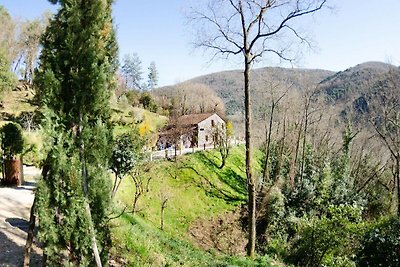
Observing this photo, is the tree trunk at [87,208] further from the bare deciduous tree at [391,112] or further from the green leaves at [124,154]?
the bare deciduous tree at [391,112]

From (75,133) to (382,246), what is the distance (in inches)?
480

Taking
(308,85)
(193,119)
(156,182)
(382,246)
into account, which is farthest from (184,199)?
(193,119)

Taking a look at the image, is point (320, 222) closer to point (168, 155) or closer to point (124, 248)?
point (124, 248)

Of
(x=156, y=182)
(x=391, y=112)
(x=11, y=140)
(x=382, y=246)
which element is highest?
(x=391, y=112)

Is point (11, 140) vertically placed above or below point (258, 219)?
above

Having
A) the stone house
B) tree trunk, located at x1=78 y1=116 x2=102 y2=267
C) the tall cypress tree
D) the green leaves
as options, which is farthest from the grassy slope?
the stone house

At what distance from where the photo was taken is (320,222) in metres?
15.0

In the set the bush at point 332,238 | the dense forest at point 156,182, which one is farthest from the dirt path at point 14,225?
the bush at point 332,238

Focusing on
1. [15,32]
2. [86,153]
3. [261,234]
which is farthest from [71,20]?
[15,32]

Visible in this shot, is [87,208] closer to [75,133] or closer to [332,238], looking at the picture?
[75,133]

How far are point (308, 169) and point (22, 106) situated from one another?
1161 inches

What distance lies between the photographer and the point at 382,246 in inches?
545

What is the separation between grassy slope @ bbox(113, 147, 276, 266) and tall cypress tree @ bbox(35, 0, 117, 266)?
350 centimetres

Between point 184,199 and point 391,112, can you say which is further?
point 391,112
